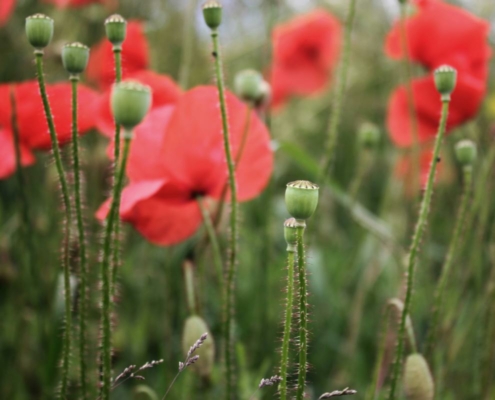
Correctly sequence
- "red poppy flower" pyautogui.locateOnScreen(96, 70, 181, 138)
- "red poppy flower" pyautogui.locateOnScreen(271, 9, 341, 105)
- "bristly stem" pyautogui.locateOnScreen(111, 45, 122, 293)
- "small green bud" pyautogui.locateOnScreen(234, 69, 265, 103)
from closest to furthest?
"bristly stem" pyautogui.locateOnScreen(111, 45, 122, 293), "small green bud" pyautogui.locateOnScreen(234, 69, 265, 103), "red poppy flower" pyautogui.locateOnScreen(96, 70, 181, 138), "red poppy flower" pyautogui.locateOnScreen(271, 9, 341, 105)

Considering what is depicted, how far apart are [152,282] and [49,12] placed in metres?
1.04

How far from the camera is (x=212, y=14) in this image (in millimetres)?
545

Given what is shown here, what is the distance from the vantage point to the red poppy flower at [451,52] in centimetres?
102

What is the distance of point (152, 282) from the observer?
50.0 inches

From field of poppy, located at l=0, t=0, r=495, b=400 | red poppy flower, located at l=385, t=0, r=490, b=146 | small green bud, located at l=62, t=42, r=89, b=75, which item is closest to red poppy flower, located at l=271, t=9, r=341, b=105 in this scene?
field of poppy, located at l=0, t=0, r=495, b=400

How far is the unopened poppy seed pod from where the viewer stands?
2.03 feet

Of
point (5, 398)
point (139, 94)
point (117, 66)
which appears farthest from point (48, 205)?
point (139, 94)

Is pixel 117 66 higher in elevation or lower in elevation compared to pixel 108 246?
higher

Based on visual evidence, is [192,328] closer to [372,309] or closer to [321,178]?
[321,178]

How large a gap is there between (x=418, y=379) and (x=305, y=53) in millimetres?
1532

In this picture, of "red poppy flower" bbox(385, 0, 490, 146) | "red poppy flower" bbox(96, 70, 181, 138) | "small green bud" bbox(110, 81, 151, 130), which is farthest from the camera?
"red poppy flower" bbox(385, 0, 490, 146)

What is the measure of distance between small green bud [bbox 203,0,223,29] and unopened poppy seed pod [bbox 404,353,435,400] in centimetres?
36

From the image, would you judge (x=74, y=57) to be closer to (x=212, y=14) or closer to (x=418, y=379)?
(x=212, y=14)

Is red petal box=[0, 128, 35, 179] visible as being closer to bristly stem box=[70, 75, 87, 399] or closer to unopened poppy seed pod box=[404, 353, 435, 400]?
bristly stem box=[70, 75, 87, 399]
